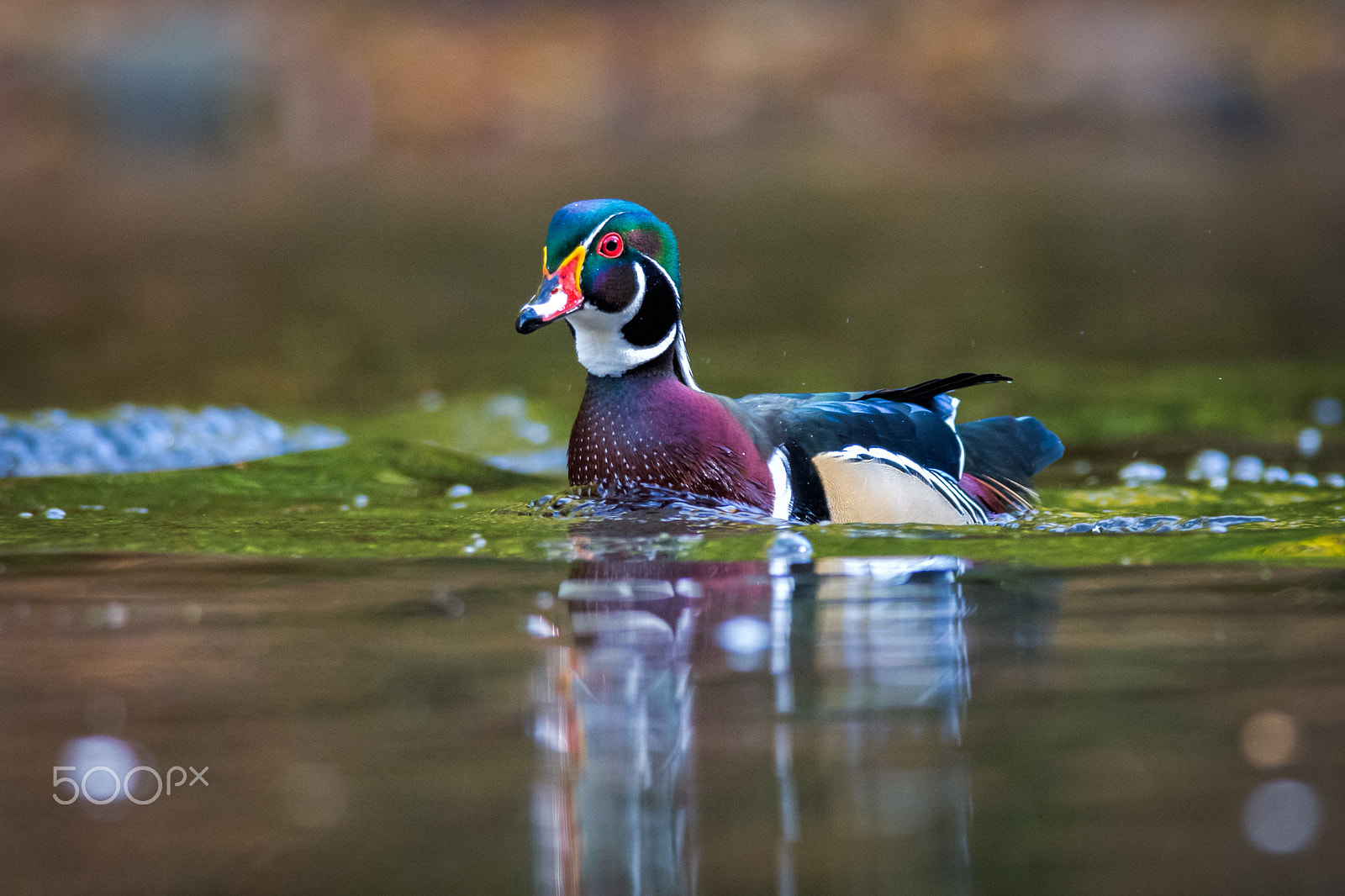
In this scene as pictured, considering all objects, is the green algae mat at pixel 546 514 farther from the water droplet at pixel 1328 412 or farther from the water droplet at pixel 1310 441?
the water droplet at pixel 1328 412

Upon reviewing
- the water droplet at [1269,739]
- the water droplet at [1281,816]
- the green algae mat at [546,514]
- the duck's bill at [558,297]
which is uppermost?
the duck's bill at [558,297]

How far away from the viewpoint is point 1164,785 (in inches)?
99.7

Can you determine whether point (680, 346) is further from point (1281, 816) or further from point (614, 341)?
point (1281, 816)

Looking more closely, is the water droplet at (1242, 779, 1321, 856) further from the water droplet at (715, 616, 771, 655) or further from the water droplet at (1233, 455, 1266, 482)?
the water droplet at (1233, 455, 1266, 482)

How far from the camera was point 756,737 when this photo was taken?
2771 mm

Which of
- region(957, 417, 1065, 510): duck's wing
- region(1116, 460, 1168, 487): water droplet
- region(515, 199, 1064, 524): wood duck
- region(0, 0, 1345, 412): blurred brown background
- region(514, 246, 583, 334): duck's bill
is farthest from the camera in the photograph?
region(0, 0, 1345, 412): blurred brown background

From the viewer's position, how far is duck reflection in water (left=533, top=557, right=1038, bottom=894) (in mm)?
2303

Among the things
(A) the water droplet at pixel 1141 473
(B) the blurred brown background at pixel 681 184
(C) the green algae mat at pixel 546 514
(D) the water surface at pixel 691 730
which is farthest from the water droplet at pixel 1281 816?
(B) the blurred brown background at pixel 681 184

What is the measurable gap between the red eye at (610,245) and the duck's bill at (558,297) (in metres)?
0.06

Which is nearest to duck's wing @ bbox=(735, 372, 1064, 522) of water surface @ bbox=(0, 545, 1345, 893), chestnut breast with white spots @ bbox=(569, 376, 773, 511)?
chestnut breast with white spots @ bbox=(569, 376, 773, 511)

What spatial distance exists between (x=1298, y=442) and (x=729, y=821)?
5.16 metres

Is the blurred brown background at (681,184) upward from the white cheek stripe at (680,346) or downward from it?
upward

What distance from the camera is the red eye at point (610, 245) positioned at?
15.9 ft

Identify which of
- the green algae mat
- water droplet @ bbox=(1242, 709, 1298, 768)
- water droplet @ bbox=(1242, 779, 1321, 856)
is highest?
the green algae mat
